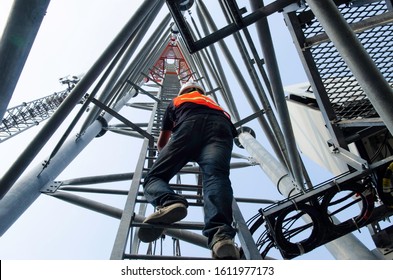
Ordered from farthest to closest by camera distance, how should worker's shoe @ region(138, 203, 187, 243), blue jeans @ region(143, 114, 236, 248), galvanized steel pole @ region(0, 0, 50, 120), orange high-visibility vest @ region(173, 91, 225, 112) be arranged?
Result: 1. orange high-visibility vest @ region(173, 91, 225, 112)
2. worker's shoe @ region(138, 203, 187, 243)
3. blue jeans @ region(143, 114, 236, 248)
4. galvanized steel pole @ region(0, 0, 50, 120)

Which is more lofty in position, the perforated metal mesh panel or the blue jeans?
the perforated metal mesh panel

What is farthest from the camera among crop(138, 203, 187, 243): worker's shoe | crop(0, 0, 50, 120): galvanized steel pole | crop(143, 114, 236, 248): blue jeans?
crop(138, 203, 187, 243): worker's shoe

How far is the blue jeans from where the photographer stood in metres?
2.51

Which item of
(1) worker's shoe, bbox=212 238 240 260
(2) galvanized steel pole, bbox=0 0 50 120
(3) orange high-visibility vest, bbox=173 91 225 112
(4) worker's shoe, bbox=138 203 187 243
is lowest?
(1) worker's shoe, bbox=212 238 240 260

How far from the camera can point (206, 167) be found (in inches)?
116

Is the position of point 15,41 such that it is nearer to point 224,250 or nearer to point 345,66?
point 224,250

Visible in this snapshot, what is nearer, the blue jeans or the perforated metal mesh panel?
the blue jeans

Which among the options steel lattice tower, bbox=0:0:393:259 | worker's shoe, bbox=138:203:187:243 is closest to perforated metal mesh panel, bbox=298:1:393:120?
steel lattice tower, bbox=0:0:393:259

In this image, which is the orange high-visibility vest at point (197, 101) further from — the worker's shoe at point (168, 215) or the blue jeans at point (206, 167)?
the worker's shoe at point (168, 215)

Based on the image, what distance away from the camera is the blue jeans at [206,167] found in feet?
8.23

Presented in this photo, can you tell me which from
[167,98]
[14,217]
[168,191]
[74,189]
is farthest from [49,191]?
[167,98]

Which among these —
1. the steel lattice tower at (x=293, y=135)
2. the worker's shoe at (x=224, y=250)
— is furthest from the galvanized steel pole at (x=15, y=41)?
the worker's shoe at (x=224, y=250)

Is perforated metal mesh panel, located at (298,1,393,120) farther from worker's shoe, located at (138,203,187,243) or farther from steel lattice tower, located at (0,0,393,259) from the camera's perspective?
worker's shoe, located at (138,203,187,243)
